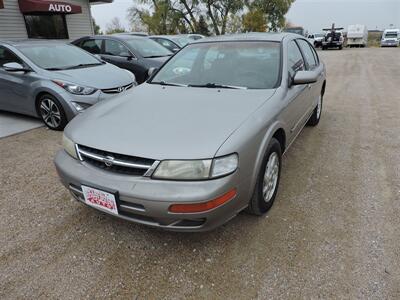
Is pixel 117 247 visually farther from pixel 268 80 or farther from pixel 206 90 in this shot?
pixel 268 80

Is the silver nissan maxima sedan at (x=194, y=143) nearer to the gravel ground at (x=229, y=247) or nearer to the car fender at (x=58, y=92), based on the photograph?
the gravel ground at (x=229, y=247)

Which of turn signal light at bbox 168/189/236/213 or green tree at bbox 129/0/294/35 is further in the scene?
green tree at bbox 129/0/294/35

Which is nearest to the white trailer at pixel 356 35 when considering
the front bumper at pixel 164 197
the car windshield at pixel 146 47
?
the car windshield at pixel 146 47

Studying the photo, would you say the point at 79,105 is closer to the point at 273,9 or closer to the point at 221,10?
the point at 221,10

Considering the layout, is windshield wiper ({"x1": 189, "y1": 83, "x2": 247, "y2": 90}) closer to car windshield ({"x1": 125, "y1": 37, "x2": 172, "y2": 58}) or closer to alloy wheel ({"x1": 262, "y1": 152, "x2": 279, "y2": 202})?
alloy wheel ({"x1": 262, "y1": 152, "x2": 279, "y2": 202})

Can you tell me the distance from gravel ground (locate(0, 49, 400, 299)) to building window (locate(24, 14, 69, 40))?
10547mm

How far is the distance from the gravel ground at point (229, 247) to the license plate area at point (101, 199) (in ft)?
1.31

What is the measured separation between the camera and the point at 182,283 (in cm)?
206

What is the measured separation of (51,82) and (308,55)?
3.81 meters

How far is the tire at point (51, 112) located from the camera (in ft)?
15.9

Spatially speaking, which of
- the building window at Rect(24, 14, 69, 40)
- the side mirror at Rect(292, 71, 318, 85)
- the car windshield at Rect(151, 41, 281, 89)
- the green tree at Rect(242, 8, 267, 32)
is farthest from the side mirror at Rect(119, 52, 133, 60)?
the green tree at Rect(242, 8, 267, 32)

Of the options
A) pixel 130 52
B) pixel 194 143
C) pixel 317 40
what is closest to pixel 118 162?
pixel 194 143

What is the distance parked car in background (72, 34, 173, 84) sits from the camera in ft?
24.0

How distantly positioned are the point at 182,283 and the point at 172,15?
29467 millimetres
